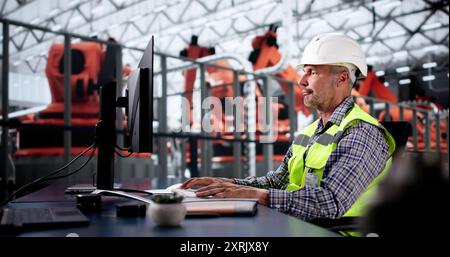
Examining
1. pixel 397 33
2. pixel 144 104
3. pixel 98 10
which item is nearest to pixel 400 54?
pixel 397 33

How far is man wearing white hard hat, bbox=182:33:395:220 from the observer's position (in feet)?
4.61

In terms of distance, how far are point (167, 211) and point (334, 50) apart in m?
1.15

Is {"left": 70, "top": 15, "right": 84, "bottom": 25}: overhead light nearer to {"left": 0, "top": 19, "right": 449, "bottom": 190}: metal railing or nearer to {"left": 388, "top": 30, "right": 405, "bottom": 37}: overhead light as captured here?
{"left": 388, "top": 30, "right": 405, "bottom": 37}: overhead light

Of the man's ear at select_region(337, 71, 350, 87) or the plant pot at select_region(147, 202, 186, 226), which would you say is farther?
the man's ear at select_region(337, 71, 350, 87)

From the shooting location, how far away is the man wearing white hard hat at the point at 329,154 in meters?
1.40

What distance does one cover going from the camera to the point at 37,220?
907 mm

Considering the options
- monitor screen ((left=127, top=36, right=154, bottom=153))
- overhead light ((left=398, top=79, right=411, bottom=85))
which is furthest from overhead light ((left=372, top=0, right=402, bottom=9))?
monitor screen ((left=127, top=36, right=154, bottom=153))

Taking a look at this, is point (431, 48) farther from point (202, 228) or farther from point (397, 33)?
point (202, 228)

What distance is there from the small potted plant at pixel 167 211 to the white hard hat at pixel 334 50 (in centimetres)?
110

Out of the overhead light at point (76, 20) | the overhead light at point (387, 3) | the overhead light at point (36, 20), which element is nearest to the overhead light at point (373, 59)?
the overhead light at point (387, 3)

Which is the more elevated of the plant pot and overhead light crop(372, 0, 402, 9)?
overhead light crop(372, 0, 402, 9)
